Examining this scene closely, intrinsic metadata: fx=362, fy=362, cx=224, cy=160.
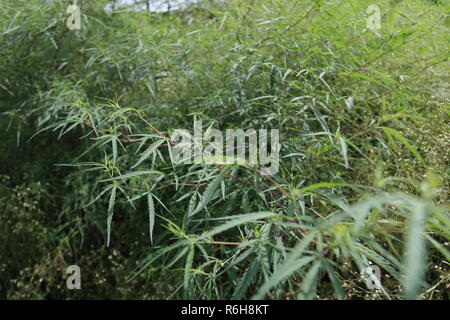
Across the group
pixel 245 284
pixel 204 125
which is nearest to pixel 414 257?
pixel 245 284

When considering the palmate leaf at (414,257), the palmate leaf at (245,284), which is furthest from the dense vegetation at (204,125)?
the palmate leaf at (414,257)

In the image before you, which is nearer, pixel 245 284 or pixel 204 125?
pixel 245 284

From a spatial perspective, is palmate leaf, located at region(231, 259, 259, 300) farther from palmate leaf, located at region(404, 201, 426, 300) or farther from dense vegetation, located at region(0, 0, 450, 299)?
palmate leaf, located at region(404, 201, 426, 300)

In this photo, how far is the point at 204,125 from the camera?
55.9 inches

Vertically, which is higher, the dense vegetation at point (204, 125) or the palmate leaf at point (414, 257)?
the dense vegetation at point (204, 125)

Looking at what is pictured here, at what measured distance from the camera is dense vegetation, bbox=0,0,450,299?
1205 mm

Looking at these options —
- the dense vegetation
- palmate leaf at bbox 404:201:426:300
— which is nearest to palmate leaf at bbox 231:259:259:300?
the dense vegetation

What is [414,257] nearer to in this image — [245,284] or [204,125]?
[245,284]

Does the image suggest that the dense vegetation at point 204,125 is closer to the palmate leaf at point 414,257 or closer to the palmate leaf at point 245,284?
the palmate leaf at point 245,284

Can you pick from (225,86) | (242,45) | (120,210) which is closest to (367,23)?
(242,45)

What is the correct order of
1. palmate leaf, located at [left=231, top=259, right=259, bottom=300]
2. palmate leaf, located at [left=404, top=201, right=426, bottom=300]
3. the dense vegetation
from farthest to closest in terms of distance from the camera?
1. the dense vegetation
2. palmate leaf, located at [left=231, top=259, right=259, bottom=300]
3. palmate leaf, located at [left=404, top=201, right=426, bottom=300]

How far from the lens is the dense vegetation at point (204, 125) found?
1.21 metres

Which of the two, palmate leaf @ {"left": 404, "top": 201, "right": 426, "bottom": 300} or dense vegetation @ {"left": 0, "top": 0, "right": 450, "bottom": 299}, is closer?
palmate leaf @ {"left": 404, "top": 201, "right": 426, "bottom": 300}

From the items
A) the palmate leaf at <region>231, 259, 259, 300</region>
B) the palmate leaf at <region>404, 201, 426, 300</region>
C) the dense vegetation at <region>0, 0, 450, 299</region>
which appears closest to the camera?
the palmate leaf at <region>404, 201, 426, 300</region>
